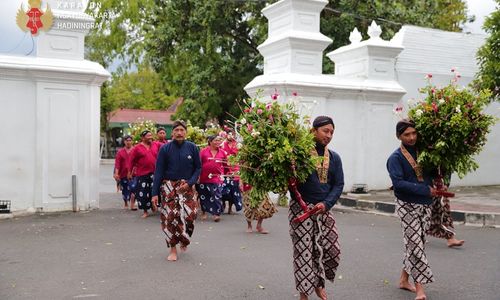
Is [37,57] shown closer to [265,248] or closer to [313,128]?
[265,248]

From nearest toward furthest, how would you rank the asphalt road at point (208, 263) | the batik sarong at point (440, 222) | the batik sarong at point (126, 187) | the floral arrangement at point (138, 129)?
the asphalt road at point (208, 263), the batik sarong at point (440, 222), the batik sarong at point (126, 187), the floral arrangement at point (138, 129)


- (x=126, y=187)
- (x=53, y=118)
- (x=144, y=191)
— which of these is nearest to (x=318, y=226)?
(x=144, y=191)

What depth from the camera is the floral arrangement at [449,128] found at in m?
5.80

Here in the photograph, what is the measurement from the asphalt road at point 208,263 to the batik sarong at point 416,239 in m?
0.32

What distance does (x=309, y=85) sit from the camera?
13172 mm

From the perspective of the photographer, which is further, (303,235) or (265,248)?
(265,248)

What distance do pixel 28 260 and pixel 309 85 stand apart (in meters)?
8.08

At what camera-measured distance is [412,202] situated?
5.45m

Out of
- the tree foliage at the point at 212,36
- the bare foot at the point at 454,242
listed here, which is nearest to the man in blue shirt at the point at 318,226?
the bare foot at the point at 454,242

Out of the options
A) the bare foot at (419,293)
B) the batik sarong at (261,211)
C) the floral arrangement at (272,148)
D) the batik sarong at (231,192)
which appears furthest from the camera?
the batik sarong at (231,192)

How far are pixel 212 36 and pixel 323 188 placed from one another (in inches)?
708

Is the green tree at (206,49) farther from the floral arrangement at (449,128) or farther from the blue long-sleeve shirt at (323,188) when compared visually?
the blue long-sleeve shirt at (323,188)

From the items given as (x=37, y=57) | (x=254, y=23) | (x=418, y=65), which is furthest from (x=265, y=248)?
(x=254, y=23)

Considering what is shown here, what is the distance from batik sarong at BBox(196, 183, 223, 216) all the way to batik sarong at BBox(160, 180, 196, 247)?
3.50 metres
